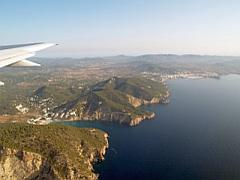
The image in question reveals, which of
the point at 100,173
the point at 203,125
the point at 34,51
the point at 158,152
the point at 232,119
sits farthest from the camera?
the point at 232,119

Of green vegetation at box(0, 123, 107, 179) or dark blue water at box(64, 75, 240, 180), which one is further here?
dark blue water at box(64, 75, 240, 180)

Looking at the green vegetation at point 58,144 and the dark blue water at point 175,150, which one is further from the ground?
the green vegetation at point 58,144

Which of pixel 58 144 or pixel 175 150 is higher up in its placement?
pixel 58 144

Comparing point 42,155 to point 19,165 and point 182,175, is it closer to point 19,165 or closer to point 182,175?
point 19,165

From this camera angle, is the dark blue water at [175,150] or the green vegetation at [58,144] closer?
the green vegetation at [58,144]

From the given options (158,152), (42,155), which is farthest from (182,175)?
(42,155)

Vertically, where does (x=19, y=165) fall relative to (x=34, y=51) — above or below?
below

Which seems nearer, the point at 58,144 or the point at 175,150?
the point at 58,144

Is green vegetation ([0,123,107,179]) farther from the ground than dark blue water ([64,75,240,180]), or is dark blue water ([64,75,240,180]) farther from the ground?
green vegetation ([0,123,107,179])
